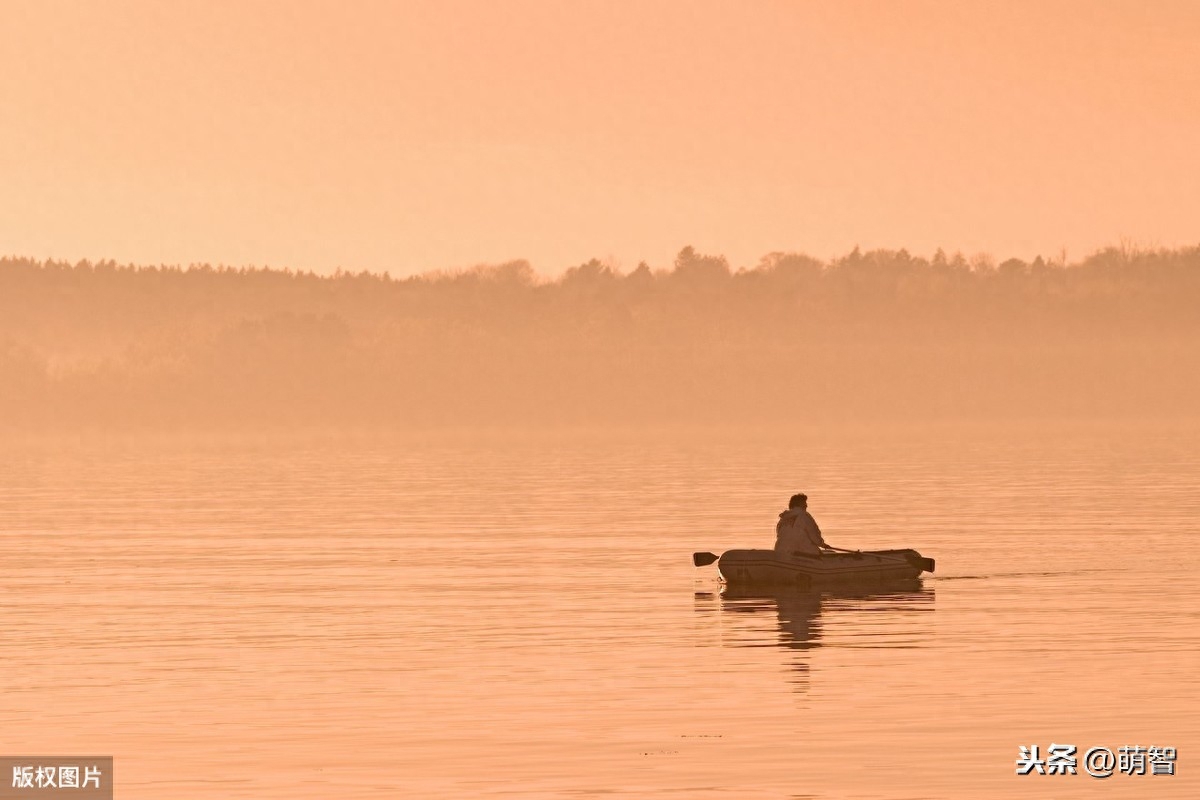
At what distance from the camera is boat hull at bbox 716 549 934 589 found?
4838 centimetres

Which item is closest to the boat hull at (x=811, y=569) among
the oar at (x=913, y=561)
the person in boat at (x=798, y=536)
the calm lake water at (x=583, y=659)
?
the oar at (x=913, y=561)

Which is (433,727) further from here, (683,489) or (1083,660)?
(683,489)

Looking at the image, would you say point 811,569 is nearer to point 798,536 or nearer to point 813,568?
point 813,568

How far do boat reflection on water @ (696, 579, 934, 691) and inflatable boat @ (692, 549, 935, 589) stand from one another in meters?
0.25

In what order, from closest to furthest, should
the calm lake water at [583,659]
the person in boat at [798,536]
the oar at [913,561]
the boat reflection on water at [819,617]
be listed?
the calm lake water at [583,659]
the boat reflection on water at [819,617]
the person in boat at [798,536]
the oar at [913,561]

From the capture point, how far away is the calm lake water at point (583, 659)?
2555 centimetres

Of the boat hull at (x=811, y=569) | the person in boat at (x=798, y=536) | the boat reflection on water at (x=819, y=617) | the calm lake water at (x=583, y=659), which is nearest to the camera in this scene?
the calm lake water at (x=583, y=659)

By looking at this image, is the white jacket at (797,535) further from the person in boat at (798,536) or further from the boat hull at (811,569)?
the boat hull at (811,569)

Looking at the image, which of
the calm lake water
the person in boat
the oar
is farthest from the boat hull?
the calm lake water

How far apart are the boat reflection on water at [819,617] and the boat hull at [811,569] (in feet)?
0.80

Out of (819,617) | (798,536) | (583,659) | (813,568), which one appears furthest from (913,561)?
(583,659)

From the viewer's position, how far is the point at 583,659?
36469 mm

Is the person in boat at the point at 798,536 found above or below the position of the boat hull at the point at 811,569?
above

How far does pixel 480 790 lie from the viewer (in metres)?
24.1
